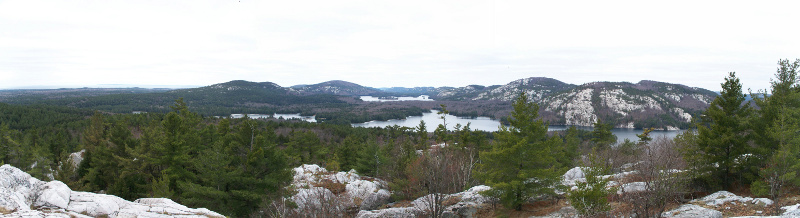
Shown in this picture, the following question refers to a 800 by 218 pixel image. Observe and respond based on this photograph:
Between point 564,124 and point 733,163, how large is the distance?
623 ft

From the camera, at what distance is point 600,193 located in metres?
13.4

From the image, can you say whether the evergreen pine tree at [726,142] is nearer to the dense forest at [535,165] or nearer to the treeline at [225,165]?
the dense forest at [535,165]

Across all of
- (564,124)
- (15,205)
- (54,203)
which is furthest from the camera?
(564,124)

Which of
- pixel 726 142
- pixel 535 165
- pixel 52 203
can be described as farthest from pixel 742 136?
pixel 52 203

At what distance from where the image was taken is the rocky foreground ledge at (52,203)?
30.3ft

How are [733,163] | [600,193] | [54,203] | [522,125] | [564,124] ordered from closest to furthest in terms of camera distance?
1. [54,203]
2. [600,193]
3. [733,163]
4. [522,125]
5. [564,124]

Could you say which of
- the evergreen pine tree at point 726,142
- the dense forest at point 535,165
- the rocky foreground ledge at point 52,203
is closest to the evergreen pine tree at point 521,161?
the dense forest at point 535,165

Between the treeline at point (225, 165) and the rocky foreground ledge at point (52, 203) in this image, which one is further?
the treeline at point (225, 165)

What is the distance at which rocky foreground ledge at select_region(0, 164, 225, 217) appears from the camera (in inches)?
364

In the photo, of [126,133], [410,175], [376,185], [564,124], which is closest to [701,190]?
[410,175]

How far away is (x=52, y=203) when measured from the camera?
10367mm

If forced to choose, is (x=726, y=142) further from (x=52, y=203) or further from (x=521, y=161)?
(x=52, y=203)

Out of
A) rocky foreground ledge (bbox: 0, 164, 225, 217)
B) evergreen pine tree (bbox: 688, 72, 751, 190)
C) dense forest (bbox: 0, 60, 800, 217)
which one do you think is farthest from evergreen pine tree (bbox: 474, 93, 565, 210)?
rocky foreground ledge (bbox: 0, 164, 225, 217)

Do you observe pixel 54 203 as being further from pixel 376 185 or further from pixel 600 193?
pixel 376 185
